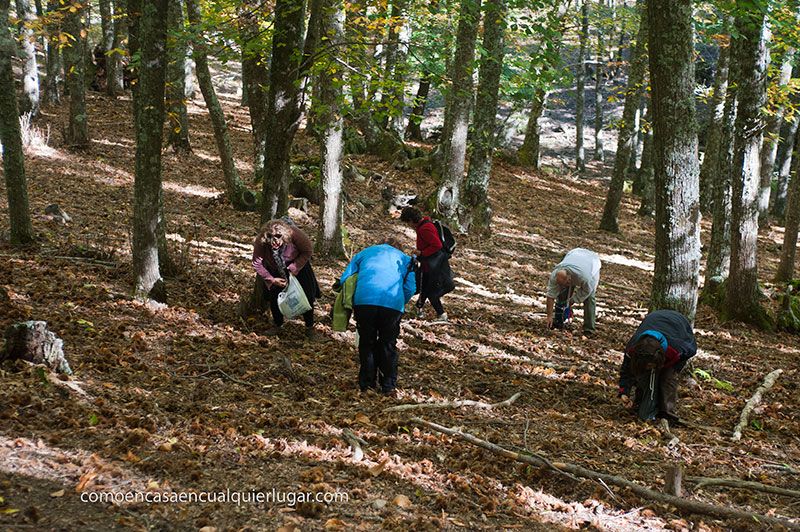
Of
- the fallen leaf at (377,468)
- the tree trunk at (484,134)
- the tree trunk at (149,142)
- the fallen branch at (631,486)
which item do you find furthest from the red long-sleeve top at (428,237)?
the tree trunk at (484,134)

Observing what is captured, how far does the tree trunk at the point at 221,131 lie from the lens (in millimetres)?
12625

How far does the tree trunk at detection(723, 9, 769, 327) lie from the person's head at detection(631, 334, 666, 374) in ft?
18.7

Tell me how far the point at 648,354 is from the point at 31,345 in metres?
5.66

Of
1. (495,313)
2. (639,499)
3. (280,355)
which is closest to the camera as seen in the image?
(639,499)

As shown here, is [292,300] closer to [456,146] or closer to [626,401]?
[626,401]

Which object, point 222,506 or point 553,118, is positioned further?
point 553,118

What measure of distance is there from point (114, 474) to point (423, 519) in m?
2.05

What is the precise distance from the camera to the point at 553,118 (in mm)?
44719

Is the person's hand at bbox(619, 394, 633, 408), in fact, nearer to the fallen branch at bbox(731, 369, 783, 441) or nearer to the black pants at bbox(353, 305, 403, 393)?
the fallen branch at bbox(731, 369, 783, 441)

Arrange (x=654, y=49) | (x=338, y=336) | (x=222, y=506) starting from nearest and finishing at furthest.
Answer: (x=222, y=506) → (x=654, y=49) → (x=338, y=336)

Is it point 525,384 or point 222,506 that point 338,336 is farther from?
point 222,506

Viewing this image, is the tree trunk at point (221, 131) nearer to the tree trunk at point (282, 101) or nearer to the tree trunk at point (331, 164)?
the tree trunk at point (331, 164)

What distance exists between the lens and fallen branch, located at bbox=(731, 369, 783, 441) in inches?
264

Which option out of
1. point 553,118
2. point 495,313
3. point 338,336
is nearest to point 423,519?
point 338,336
